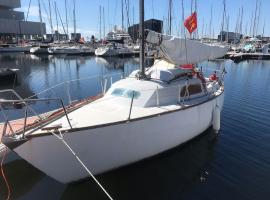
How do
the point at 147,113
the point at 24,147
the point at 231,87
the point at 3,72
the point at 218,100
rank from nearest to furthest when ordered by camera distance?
1. the point at 24,147
2. the point at 147,113
3. the point at 218,100
4. the point at 231,87
5. the point at 3,72

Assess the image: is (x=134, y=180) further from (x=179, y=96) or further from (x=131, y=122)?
(x=179, y=96)

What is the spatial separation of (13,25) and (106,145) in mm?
93592

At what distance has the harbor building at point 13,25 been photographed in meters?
87.7

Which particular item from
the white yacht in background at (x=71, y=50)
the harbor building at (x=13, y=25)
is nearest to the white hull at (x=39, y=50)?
the white yacht in background at (x=71, y=50)

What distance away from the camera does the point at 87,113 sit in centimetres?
922

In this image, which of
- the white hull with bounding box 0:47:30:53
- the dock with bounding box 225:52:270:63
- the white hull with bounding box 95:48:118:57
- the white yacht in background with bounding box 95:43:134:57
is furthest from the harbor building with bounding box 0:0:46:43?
the dock with bounding box 225:52:270:63

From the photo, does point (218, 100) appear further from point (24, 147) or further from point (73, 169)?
point (24, 147)

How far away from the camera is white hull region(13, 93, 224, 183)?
7449 millimetres

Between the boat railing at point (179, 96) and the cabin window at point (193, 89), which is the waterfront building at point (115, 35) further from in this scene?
the boat railing at point (179, 96)

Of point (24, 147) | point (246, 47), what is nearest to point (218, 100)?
point (24, 147)

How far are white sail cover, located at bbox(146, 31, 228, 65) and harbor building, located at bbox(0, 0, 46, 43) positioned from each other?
84.7 metres

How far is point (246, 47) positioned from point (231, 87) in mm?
42549

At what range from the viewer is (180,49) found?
11.4 m

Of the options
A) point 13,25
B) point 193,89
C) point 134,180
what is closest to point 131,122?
point 134,180
